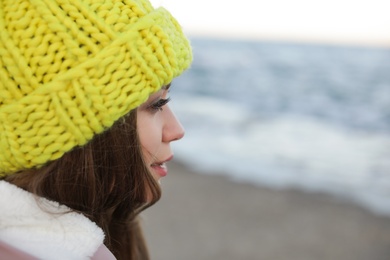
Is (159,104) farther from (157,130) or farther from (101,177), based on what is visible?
(101,177)

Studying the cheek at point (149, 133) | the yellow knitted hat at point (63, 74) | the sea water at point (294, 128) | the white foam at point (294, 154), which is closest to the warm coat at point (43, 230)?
the yellow knitted hat at point (63, 74)

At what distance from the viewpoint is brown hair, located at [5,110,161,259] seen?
4.35 ft

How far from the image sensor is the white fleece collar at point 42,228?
47.6 inches

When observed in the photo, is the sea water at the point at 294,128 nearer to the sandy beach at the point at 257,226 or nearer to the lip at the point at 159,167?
the sandy beach at the point at 257,226

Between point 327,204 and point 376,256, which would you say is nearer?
point 376,256

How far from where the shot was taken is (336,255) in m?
4.21

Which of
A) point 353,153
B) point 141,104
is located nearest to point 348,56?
point 353,153

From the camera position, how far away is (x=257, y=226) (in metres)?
4.66

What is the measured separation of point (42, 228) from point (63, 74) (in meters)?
0.37

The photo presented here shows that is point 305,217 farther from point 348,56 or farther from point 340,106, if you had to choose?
point 348,56

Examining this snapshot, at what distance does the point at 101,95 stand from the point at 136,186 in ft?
1.00

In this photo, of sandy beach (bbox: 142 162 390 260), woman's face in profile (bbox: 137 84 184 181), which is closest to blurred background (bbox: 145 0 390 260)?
sandy beach (bbox: 142 162 390 260)

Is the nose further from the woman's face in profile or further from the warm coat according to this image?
the warm coat

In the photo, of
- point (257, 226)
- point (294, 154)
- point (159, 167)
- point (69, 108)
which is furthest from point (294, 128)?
point (69, 108)
